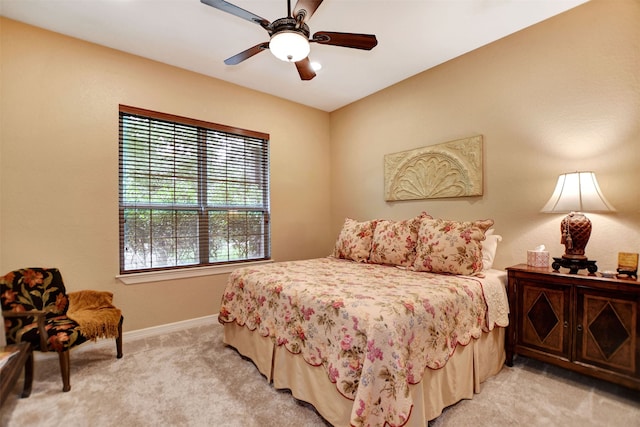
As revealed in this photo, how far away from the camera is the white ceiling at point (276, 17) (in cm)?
237

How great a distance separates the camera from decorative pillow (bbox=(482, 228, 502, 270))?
267 cm

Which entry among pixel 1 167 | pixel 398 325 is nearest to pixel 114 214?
pixel 1 167

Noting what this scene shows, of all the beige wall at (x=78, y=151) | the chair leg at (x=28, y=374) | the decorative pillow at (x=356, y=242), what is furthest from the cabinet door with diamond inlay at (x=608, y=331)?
the chair leg at (x=28, y=374)

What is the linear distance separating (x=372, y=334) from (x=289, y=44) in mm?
1809

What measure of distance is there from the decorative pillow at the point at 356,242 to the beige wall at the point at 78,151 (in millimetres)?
1476

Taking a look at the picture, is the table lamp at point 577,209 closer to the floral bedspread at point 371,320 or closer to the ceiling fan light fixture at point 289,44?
the floral bedspread at point 371,320

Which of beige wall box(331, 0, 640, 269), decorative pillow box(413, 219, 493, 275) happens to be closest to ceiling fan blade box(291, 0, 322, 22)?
decorative pillow box(413, 219, 493, 275)

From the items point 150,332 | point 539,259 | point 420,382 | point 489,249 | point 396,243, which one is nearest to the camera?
point 420,382

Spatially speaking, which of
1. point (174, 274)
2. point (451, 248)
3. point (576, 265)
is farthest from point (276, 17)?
point (576, 265)

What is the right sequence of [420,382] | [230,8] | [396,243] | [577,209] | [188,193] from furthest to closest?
[188,193]
[396,243]
[577,209]
[230,8]
[420,382]

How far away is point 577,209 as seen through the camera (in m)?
2.16

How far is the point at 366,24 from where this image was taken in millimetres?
2596

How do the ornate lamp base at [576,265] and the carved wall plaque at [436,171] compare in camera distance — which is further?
the carved wall plaque at [436,171]

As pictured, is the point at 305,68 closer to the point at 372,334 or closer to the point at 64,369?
the point at 372,334
